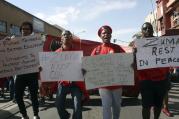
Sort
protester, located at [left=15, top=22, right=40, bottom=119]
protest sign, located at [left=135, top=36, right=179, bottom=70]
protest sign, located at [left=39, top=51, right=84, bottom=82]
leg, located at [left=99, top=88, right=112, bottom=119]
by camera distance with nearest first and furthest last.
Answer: leg, located at [left=99, top=88, right=112, bottom=119] < protest sign, located at [left=135, top=36, right=179, bottom=70] < protest sign, located at [left=39, top=51, right=84, bottom=82] < protester, located at [left=15, top=22, right=40, bottom=119]

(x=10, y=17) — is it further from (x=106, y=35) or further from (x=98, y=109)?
(x=106, y=35)

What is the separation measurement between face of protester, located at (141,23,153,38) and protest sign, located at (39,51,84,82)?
116 centimetres

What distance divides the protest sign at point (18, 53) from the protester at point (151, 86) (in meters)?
2.30

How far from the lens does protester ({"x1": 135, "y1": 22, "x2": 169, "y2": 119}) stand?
7609mm

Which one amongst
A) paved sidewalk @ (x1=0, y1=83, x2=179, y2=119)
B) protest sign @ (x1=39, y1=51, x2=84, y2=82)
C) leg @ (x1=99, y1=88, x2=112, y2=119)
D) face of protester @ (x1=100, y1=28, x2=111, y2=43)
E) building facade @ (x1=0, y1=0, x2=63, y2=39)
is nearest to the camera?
leg @ (x1=99, y1=88, x2=112, y2=119)

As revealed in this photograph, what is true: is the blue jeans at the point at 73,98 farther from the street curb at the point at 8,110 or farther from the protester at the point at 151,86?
the street curb at the point at 8,110

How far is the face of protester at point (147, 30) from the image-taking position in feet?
25.3

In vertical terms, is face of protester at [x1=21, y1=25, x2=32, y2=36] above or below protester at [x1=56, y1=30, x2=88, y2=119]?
above

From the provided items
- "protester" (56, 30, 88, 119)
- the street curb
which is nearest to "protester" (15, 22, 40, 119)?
"protester" (56, 30, 88, 119)

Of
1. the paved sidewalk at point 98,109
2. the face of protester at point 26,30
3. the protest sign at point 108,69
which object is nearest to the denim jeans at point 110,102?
the protest sign at point 108,69

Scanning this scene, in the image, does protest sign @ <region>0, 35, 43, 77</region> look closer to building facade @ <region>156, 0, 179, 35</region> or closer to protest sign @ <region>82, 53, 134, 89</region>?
protest sign @ <region>82, 53, 134, 89</region>

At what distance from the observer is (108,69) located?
793 centimetres

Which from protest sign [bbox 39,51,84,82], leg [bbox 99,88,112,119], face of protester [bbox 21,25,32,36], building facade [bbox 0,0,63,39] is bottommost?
leg [bbox 99,88,112,119]

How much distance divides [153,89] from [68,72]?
1.53 meters
